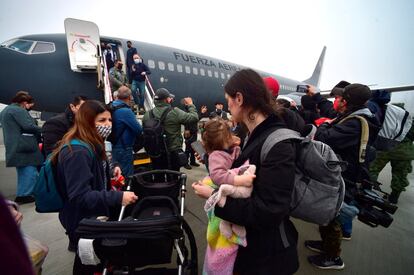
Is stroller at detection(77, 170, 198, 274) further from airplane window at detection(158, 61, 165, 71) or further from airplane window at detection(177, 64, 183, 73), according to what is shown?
airplane window at detection(177, 64, 183, 73)

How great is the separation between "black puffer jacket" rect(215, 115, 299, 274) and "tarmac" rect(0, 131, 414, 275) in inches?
58.6

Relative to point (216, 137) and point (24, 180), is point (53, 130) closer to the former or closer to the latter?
point (24, 180)

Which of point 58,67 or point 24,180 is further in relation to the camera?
point 58,67

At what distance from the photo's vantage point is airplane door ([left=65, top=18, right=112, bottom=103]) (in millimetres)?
6199

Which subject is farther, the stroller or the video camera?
the video camera

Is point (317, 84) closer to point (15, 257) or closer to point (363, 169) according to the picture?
point (363, 169)

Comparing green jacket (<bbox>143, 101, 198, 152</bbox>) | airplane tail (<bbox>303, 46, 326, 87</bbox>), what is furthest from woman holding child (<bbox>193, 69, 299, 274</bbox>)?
airplane tail (<bbox>303, 46, 326, 87</bbox>)

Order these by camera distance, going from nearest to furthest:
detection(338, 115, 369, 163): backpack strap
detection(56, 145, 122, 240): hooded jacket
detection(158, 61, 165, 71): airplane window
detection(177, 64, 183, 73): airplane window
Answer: detection(56, 145, 122, 240): hooded jacket < detection(338, 115, 369, 163): backpack strap < detection(158, 61, 165, 71): airplane window < detection(177, 64, 183, 73): airplane window

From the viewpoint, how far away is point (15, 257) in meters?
0.36

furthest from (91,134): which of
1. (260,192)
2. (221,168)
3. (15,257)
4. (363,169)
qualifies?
(363,169)

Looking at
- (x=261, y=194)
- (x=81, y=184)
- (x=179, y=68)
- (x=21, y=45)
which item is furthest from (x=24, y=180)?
(x=179, y=68)

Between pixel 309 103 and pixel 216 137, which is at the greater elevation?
pixel 309 103

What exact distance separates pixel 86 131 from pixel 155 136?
1883 mm

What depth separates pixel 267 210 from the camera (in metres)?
1.03
